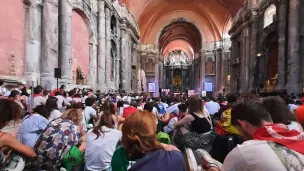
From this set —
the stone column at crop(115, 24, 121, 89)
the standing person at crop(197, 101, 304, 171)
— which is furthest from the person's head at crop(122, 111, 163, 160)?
the stone column at crop(115, 24, 121, 89)

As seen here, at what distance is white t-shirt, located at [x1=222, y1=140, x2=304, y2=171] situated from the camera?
1646 mm

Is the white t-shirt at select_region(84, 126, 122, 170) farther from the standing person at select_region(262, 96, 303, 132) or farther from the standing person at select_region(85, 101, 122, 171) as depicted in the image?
the standing person at select_region(262, 96, 303, 132)

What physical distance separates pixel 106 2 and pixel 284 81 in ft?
44.9

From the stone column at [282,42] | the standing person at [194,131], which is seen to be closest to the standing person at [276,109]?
the standing person at [194,131]

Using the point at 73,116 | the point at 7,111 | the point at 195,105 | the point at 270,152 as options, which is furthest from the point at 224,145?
the point at 7,111

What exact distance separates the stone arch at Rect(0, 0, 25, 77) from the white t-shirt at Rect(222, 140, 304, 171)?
10.7 m

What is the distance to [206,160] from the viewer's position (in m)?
2.28

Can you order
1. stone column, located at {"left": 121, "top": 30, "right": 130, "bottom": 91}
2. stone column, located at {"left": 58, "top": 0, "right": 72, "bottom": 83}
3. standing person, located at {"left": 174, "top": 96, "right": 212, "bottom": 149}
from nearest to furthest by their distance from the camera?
standing person, located at {"left": 174, "top": 96, "right": 212, "bottom": 149} → stone column, located at {"left": 58, "top": 0, "right": 72, "bottom": 83} → stone column, located at {"left": 121, "top": 30, "right": 130, "bottom": 91}

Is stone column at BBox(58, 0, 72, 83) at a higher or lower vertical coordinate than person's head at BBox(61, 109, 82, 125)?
higher

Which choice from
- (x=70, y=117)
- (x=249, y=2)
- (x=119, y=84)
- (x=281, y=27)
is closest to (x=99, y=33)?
(x=119, y=84)

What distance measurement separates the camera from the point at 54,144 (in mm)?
3461

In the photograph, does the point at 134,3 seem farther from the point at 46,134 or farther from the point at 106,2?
the point at 46,134

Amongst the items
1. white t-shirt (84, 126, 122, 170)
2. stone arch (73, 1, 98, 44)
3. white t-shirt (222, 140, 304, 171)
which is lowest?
white t-shirt (84, 126, 122, 170)

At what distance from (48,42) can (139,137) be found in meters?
12.1
